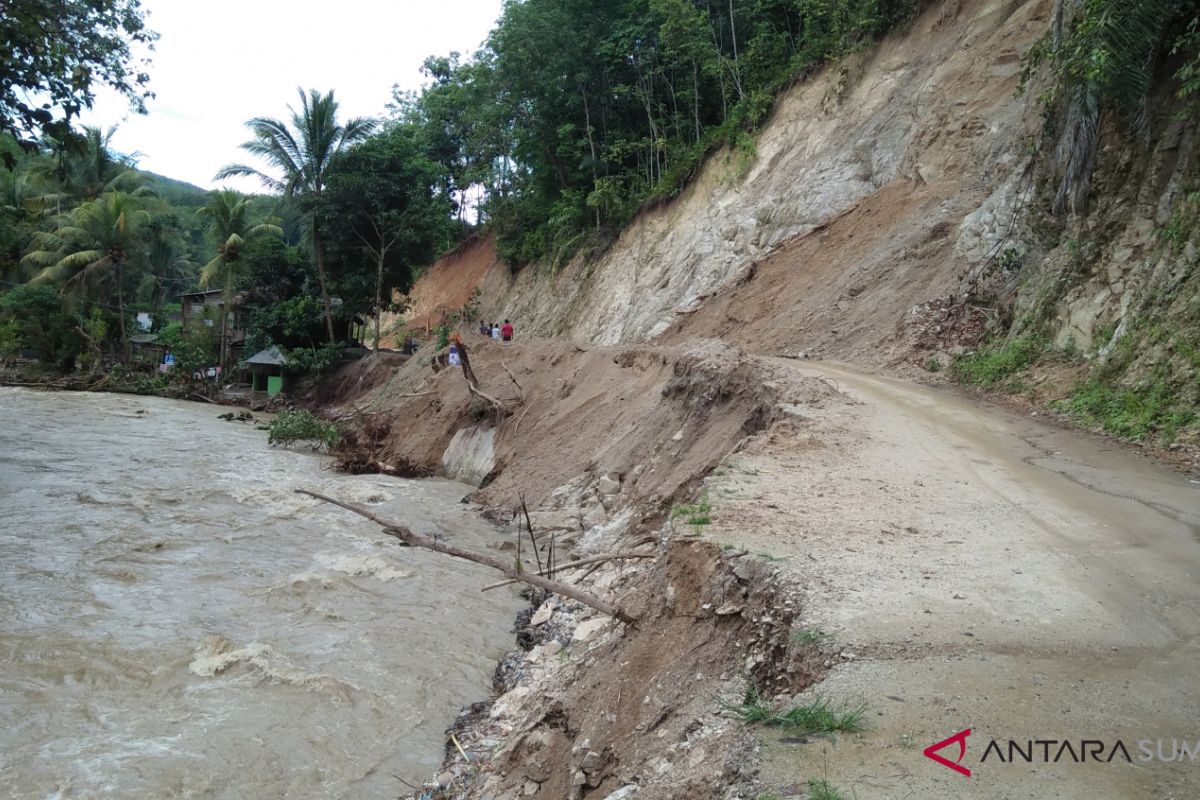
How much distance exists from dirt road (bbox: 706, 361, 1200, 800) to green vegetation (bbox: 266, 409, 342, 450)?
15.2 meters

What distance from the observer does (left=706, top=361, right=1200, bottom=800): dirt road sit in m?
2.76

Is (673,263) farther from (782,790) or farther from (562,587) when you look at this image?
(782,790)

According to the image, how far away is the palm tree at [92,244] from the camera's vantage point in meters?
34.8

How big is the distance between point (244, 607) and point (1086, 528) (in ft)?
25.9

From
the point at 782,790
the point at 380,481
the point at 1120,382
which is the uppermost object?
the point at 1120,382

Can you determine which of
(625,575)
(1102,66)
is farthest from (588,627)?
(1102,66)

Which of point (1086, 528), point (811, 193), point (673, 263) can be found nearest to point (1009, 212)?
point (811, 193)

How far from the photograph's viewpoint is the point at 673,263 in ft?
76.2

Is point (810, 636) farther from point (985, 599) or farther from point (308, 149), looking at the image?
point (308, 149)

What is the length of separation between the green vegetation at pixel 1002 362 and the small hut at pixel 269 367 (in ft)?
87.9

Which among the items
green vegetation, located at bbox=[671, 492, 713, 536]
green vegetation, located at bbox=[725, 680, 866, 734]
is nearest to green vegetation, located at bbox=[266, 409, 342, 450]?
green vegetation, located at bbox=[671, 492, 713, 536]

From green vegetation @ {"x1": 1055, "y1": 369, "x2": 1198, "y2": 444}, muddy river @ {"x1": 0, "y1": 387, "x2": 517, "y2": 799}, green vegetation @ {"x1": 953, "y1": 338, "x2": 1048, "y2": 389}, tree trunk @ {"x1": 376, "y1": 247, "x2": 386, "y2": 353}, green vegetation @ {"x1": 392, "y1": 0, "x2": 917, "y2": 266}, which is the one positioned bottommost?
muddy river @ {"x1": 0, "y1": 387, "x2": 517, "y2": 799}

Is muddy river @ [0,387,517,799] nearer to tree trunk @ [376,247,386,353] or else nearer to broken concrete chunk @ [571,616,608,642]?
broken concrete chunk @ [571,616,608,642]

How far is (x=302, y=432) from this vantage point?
2008cm
